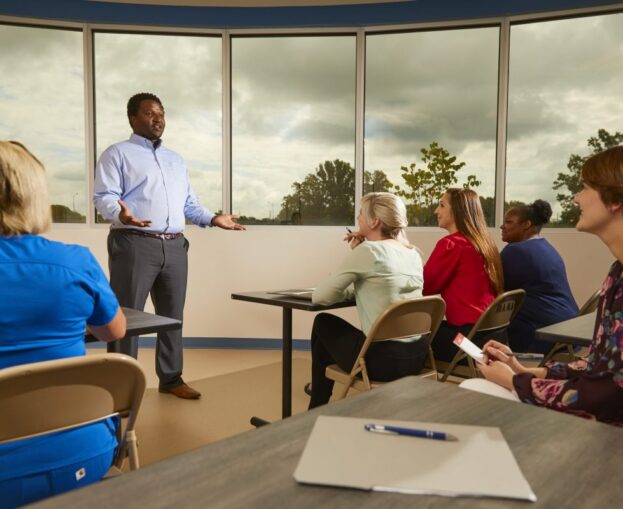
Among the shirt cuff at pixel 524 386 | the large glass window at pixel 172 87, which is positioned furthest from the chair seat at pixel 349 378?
the large glass window at pixel 172 87

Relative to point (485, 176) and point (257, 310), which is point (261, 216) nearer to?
point (257, 310)

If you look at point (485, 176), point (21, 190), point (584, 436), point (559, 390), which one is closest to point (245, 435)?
point (584, 436)

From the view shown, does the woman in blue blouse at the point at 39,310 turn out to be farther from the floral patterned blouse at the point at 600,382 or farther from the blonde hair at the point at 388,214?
the blonde hair at the point at 388,214

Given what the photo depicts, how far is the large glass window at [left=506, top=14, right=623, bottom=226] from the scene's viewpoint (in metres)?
4.63

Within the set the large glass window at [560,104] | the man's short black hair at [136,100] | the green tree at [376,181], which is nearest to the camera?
the man's short black hair at [136,100]

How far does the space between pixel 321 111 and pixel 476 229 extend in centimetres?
249

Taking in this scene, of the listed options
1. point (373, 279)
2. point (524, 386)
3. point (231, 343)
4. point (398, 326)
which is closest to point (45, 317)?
point (524, 386)

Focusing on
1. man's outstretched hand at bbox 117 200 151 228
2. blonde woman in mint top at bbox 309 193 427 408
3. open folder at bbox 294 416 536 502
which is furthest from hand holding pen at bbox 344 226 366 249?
open folder at bbox 294 416 536 502

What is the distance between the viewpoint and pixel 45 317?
1386 millimetres

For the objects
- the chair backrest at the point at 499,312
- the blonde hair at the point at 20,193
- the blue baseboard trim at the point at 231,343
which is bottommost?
the blue baseboard trim at the point at 231,343

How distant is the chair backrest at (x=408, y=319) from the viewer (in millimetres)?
2320

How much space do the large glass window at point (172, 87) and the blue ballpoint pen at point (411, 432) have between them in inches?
180

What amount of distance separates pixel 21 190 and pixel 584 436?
1.39 m

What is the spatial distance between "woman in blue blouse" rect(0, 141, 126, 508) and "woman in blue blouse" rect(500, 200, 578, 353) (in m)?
2.46
